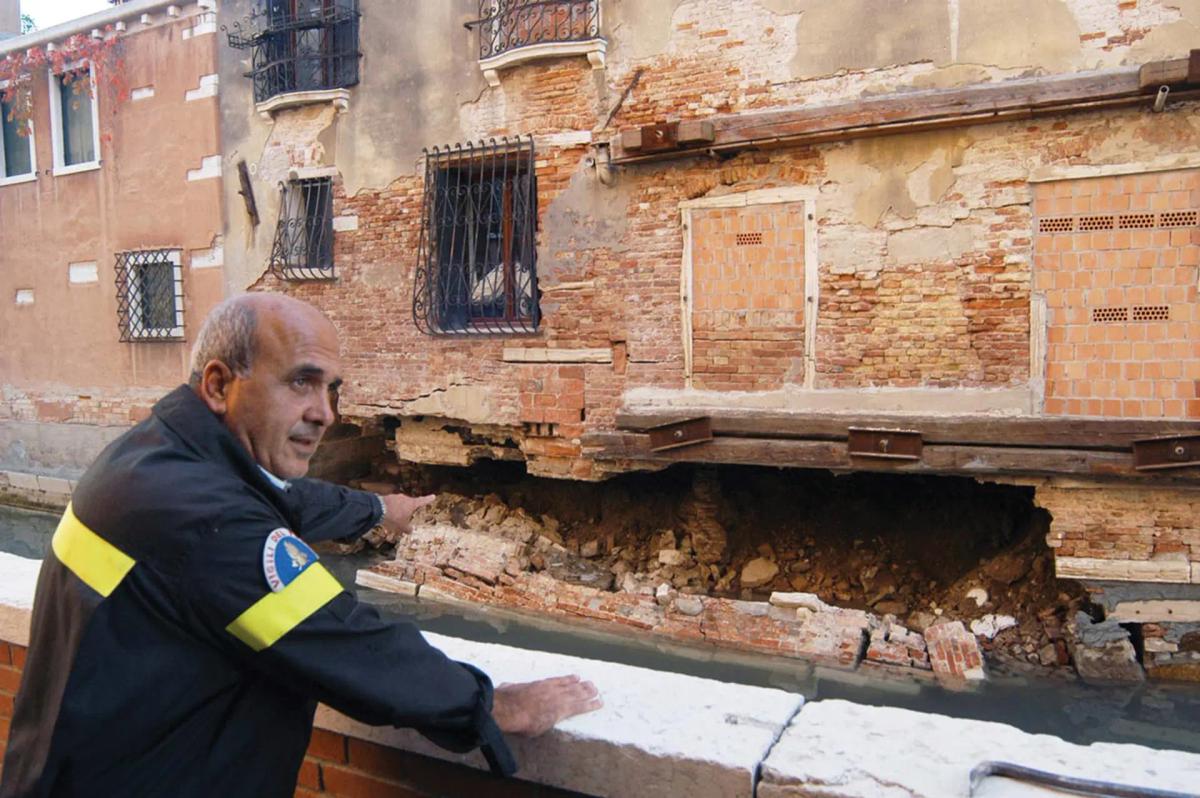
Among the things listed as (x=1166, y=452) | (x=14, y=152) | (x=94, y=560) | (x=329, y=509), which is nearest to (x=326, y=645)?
(x=94, y=560)

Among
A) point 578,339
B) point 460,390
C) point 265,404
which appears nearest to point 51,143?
point 460,390

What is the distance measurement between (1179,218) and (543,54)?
533 cm

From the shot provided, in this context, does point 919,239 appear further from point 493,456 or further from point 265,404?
point 265,404

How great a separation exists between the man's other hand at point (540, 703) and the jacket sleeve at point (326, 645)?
0.06m

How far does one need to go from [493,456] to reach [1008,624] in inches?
200

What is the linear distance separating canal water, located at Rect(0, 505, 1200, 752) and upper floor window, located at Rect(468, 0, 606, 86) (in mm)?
5145

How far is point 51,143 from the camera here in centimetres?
1212

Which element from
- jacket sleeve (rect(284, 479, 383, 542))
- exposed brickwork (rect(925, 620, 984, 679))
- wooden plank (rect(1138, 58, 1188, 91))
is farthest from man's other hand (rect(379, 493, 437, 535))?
wooden plank (rect(1138, 58, 1188, 91))

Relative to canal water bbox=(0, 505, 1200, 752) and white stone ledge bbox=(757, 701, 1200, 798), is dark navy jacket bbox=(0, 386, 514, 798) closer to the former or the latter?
white stone ledge bbox=(757, 701, 1200, 798)

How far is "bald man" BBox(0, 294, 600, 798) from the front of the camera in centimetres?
123

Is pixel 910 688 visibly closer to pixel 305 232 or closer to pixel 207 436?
pixel 207 436

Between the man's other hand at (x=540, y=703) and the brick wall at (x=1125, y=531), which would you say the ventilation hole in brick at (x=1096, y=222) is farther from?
the man's other hand at (x=540, y=703)

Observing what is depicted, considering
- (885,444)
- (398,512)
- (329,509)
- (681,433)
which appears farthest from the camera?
(681,433)

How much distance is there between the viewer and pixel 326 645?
125 centimetres
